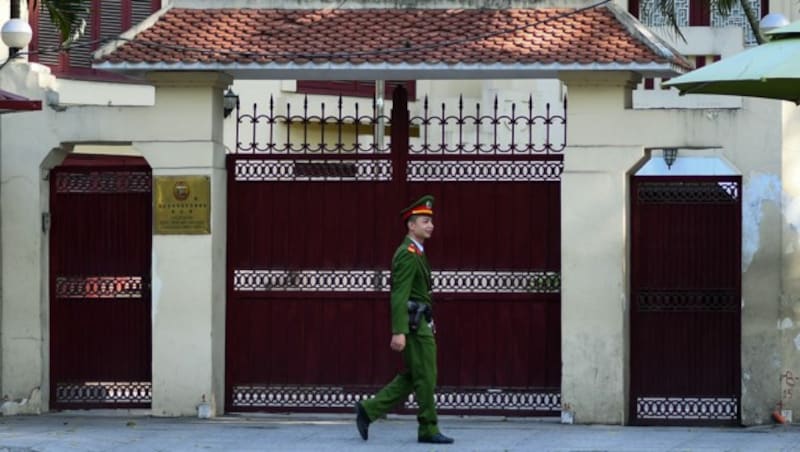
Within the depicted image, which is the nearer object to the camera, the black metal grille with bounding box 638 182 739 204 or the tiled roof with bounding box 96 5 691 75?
the tiled roof with bounding box 96 5 691 75

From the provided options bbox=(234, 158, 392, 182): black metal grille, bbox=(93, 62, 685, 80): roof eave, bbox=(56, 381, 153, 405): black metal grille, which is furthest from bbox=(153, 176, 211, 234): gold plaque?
bbox=(56, 381, 153, 405): black metal grille

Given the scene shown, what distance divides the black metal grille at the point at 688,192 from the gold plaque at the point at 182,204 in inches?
149

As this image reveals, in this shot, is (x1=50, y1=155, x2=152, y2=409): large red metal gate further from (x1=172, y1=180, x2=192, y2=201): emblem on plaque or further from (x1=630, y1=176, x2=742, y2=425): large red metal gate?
(x1=630, y1=176, x2=742, y2=425): large red metal gate

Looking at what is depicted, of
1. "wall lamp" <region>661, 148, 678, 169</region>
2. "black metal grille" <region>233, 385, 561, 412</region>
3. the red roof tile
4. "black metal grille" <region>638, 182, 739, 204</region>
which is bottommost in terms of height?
"black metal grille" <region>233, 385, 561, 412</region>

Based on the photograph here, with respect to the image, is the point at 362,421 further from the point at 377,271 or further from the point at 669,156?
the point at 669,156

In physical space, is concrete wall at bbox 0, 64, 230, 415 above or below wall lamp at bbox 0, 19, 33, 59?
below

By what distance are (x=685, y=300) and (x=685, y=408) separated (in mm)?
933

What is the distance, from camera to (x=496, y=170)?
1511 centimetres

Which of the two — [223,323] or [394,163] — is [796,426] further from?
[223,323]

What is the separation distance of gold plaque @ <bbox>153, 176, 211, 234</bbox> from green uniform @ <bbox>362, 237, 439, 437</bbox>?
8.54 ft

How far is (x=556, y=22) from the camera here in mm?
15227

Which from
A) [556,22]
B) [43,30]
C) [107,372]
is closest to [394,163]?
[556,22]

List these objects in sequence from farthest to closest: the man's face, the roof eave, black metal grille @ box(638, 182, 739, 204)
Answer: black metal grille @ box(638, 182, 739, 204)
the roof eave
the man's face

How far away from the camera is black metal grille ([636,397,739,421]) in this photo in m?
14.9
